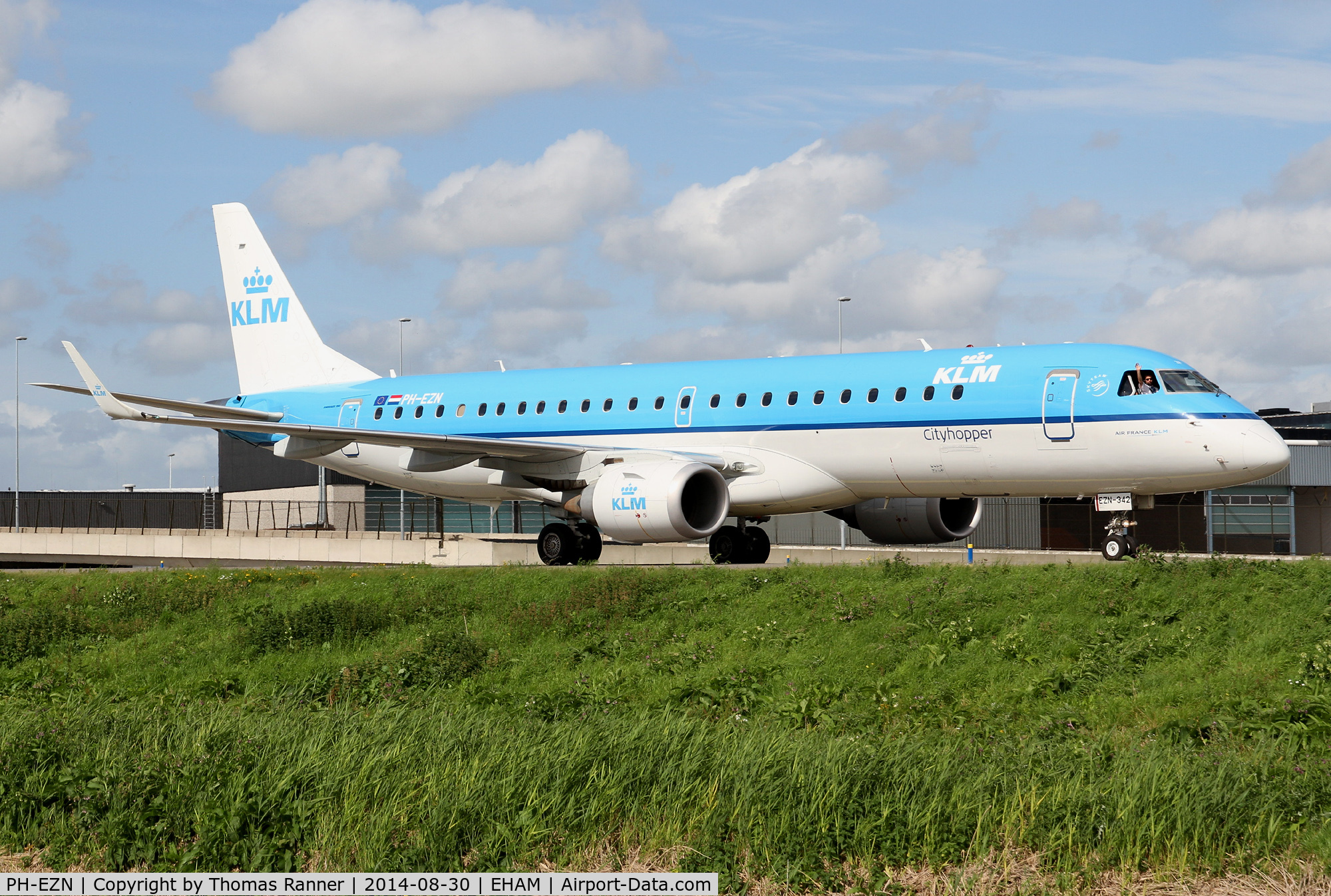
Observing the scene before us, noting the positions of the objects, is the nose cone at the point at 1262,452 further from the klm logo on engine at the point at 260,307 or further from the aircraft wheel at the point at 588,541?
the klm logo on engine at the point at 260,307

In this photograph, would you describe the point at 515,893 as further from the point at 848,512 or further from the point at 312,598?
the point at 848,512

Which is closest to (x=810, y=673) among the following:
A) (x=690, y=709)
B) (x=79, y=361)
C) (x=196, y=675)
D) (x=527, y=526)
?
(x=690, y=709)

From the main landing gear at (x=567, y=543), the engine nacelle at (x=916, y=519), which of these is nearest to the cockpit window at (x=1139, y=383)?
the engine nacelle at (x=916, y=519)

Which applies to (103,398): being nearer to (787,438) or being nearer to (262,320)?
(262,320)

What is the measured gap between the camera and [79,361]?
73.1ft

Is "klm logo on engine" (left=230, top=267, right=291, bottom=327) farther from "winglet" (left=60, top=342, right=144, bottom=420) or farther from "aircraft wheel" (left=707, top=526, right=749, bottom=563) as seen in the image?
"aircraft wheel" (left=707, top=526, right=749, bottom=563)

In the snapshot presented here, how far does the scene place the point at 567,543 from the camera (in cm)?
2433

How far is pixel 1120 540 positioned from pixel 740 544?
7.80 m

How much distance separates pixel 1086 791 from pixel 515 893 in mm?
4067

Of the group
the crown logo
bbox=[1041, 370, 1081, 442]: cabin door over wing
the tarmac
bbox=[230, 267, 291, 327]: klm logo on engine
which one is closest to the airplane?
bbox=[1041, 370, 1081, 442]: cabin door over wing

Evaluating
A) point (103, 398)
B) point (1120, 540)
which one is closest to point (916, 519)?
point (1120, 540)

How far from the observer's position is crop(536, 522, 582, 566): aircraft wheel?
957 inches

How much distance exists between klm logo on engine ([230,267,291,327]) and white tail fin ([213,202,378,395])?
17 mm

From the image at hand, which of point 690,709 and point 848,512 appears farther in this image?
point 848,512
